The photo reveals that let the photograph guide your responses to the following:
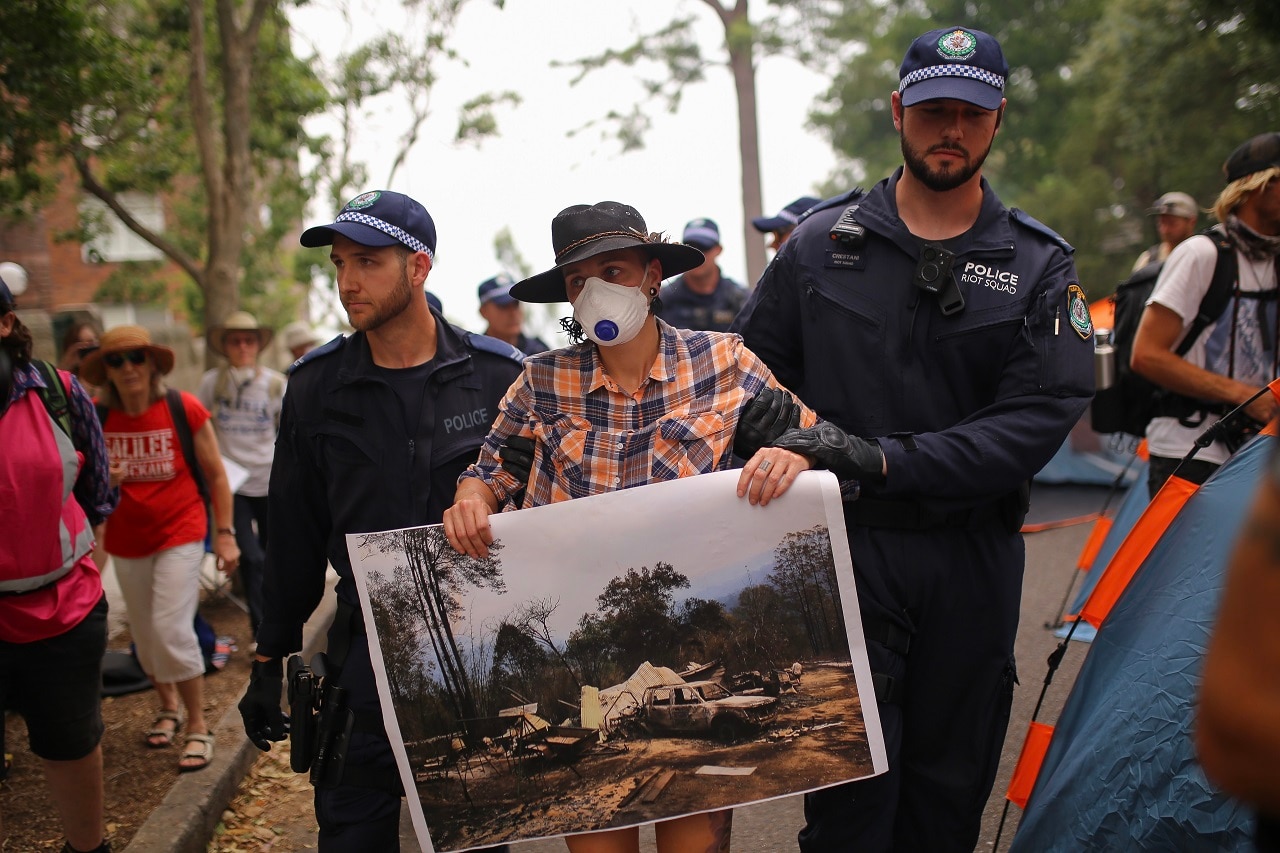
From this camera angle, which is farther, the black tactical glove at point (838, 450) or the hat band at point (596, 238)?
the hat band at point (596, 238)

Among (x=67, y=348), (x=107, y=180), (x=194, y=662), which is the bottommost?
(x=194, y=662)

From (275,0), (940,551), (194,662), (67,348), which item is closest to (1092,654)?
(940,551)

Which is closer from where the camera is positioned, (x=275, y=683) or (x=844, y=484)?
(x=844, y=484)

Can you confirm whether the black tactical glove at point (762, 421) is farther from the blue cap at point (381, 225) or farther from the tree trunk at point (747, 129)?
the tree trunk at point (747, 129)

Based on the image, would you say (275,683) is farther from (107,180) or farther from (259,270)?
(259,270)

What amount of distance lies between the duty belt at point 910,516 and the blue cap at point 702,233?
5.68 m

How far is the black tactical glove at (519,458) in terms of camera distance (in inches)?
112

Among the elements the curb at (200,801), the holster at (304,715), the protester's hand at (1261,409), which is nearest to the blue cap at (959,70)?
the protester's hand at (1261,409)

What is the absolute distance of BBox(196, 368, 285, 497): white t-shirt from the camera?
7367 mm

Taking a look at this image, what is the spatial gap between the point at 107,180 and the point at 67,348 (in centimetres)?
414

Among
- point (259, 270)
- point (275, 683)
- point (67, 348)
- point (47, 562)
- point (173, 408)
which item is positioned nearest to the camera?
point (275, 683)

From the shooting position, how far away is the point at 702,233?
28.4 feet

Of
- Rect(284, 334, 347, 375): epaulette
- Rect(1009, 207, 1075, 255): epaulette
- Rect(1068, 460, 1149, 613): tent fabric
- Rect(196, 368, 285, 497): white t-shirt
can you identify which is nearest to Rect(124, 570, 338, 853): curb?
Rect(284, 334, 347, 375): epaulette

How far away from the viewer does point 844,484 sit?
2945 millimetres
